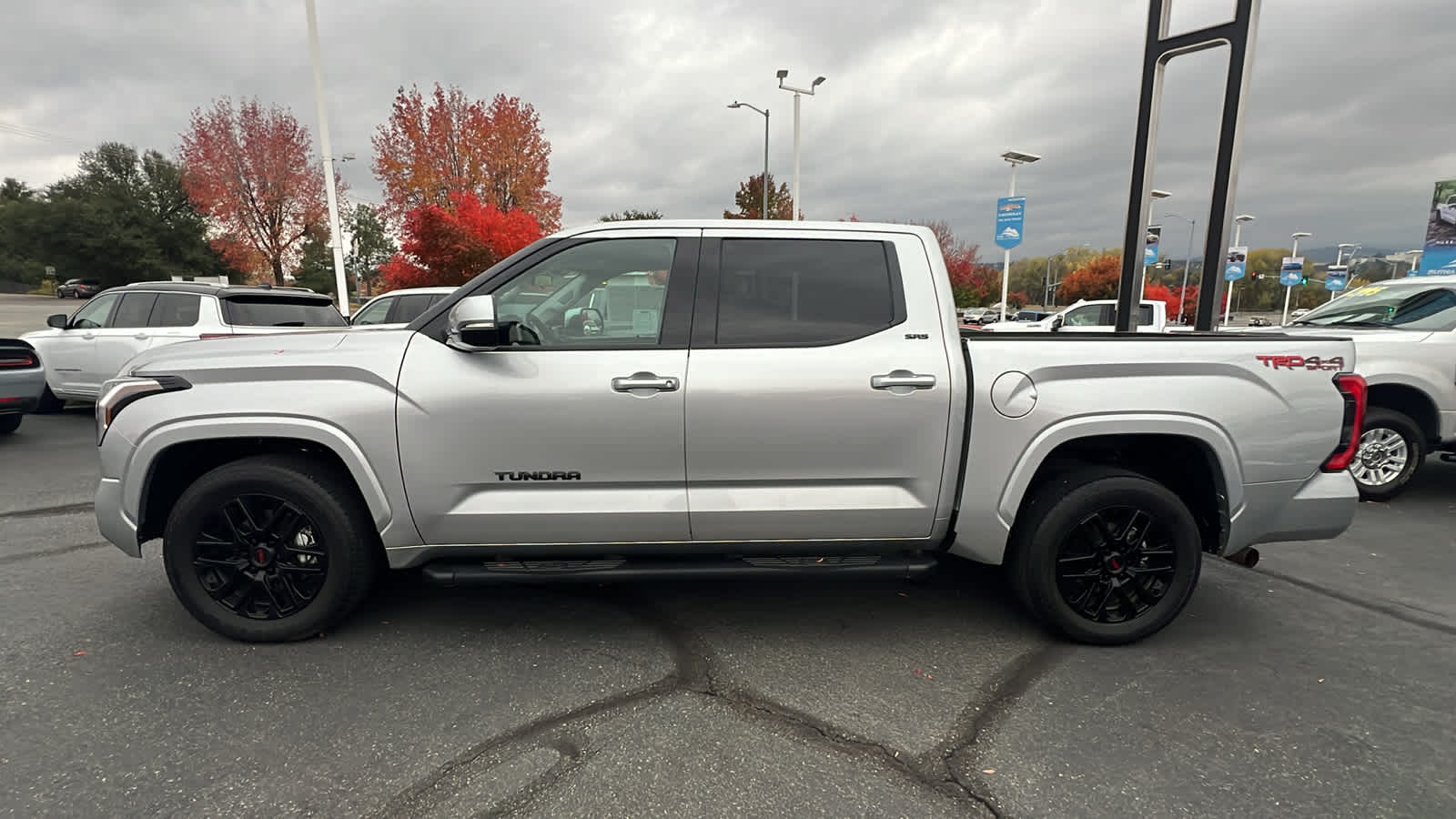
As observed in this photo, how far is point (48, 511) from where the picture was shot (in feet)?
16.6

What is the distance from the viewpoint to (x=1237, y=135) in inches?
204

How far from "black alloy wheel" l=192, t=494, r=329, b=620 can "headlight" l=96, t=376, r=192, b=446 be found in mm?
582

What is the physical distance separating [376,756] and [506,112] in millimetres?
31762

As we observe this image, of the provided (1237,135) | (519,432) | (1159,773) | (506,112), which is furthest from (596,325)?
(506,112)

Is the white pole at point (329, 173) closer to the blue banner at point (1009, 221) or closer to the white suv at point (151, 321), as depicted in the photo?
the white suv at point (151, 321)

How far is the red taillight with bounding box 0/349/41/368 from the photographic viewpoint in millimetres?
6828

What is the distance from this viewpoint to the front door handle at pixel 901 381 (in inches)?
114

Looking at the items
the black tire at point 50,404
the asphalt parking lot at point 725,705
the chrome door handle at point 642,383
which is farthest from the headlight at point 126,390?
the black tire at point 50,404

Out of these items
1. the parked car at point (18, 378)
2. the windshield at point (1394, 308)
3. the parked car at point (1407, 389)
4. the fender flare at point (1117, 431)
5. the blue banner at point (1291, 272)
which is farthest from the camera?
the blue banner at point (1291, 272)

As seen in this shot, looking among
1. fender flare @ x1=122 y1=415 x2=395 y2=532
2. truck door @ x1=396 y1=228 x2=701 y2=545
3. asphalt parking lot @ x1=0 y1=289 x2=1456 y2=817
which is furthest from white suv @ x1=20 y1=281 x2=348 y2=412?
truck door @ x1=396 y1=228 x2=701 y2=545

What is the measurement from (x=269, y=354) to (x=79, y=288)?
63.4m

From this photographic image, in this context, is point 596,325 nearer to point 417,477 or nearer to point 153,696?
point 417,477

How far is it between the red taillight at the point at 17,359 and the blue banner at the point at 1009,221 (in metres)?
21.2

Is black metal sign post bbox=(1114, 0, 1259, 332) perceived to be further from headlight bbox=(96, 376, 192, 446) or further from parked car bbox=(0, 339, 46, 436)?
parked car bbox=(0, 339, 46, 436)
